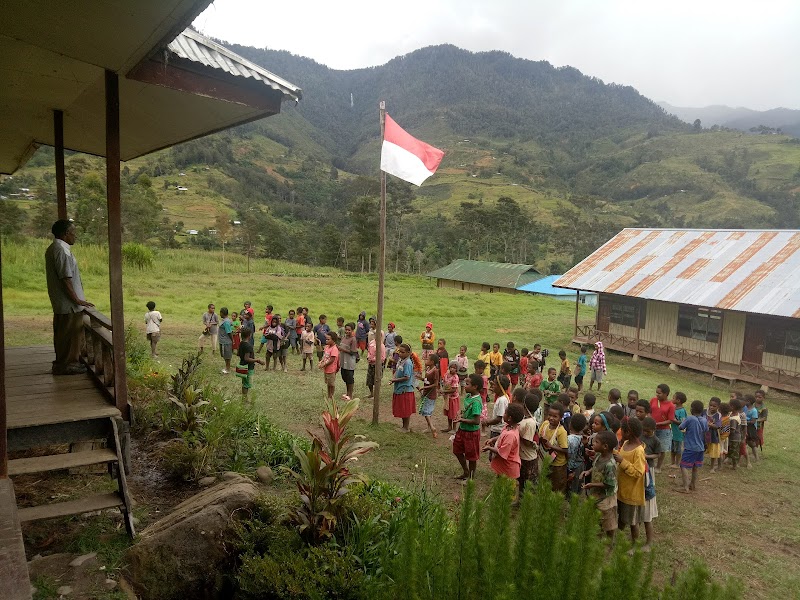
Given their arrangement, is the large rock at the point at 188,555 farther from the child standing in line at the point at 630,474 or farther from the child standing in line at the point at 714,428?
the child standing in line at the point at 714,428

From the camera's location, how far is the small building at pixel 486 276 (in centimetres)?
4034

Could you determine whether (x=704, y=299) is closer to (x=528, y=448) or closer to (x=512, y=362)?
(x=512, y=362)

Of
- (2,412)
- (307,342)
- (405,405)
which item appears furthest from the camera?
(307,342)

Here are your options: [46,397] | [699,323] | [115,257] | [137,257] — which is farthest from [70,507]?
[137,257]

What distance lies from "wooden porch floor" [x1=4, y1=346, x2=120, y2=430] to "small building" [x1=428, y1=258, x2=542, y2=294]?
35.3 meters

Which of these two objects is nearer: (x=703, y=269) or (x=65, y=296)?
(x=65, y=296)

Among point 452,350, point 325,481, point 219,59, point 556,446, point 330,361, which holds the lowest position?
point 452,350

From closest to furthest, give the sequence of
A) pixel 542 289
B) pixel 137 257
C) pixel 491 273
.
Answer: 1. pixel 137 257
2. pixel 542 289
3. pixel 491 273

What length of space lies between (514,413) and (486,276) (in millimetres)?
37232

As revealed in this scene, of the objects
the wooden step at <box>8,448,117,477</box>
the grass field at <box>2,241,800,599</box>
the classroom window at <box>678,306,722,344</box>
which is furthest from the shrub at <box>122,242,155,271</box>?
the wooden step at <box>8,448,117,477</box>

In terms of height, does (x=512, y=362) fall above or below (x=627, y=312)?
below

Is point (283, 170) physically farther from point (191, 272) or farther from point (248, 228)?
point (191, 272)

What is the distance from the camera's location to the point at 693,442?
6883 millimetres

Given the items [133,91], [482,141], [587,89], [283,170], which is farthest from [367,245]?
[587,89]
